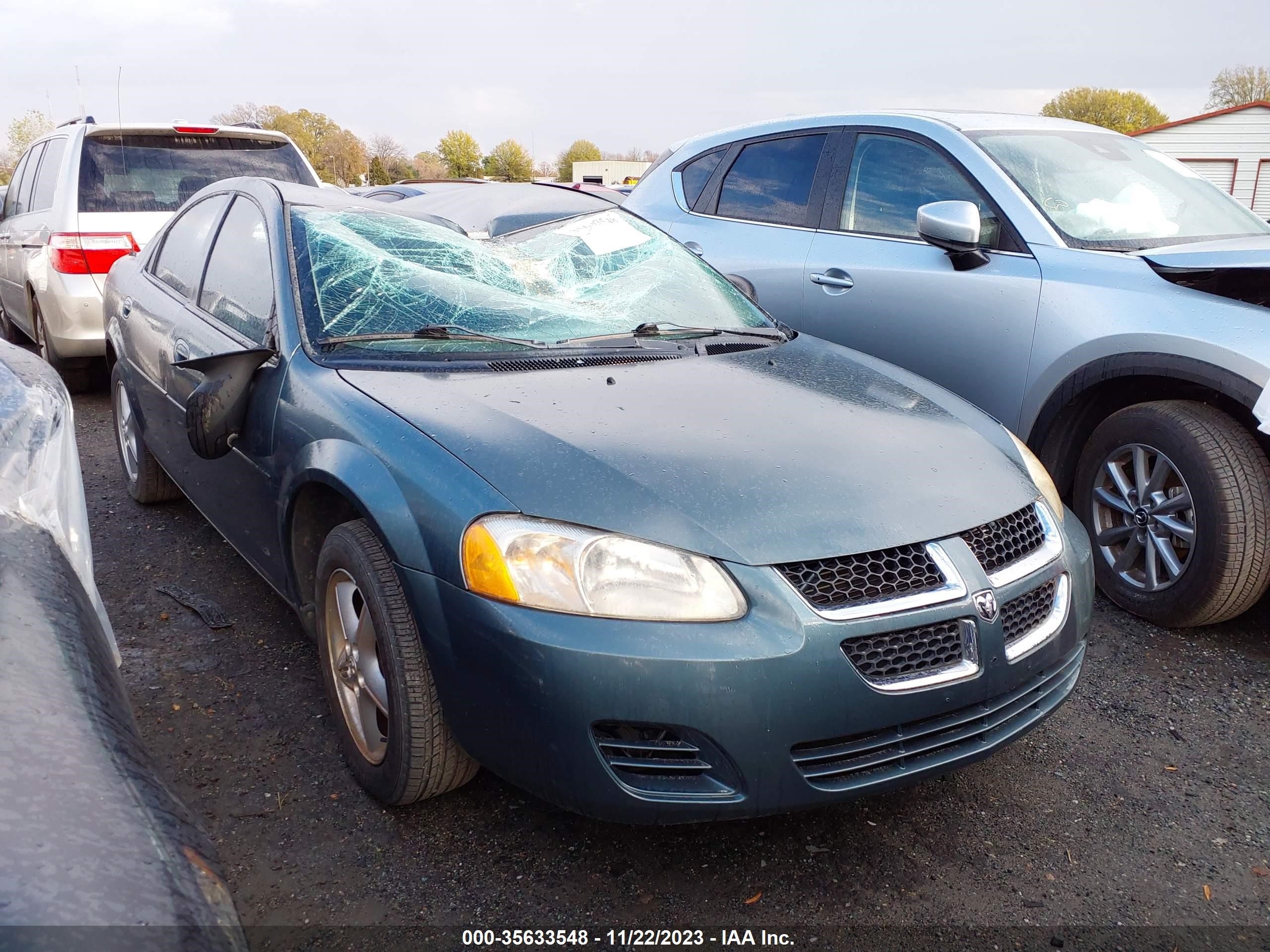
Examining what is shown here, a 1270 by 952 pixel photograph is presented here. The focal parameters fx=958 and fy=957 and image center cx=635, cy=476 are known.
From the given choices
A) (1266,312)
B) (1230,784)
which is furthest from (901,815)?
(1266,312)

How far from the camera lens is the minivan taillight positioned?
6.02 metres

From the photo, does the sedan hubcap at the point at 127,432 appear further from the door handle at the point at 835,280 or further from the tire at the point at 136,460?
the door handle at the point at 835,280

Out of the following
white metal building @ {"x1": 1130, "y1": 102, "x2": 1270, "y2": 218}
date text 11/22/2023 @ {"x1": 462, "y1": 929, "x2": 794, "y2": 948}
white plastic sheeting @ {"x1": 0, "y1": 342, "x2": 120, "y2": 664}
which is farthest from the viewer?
white metal building @ {"x1": 1130, "y1": 102, "x2": 1270, "y2": 218}

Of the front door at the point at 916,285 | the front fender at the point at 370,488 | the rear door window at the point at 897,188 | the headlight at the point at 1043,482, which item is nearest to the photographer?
the front fender at the point at 370,488

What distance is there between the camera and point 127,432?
447cm

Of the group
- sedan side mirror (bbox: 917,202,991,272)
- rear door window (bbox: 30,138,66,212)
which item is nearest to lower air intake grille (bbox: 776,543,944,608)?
sedan side mirror (bbox: 917,202,991,272)

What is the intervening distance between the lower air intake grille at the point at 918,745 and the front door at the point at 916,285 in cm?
187

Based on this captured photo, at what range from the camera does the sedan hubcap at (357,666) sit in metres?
2.30

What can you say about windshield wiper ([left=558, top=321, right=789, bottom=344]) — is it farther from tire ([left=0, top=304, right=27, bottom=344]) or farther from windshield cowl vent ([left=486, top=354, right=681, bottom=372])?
tire ([left=0, top=304, right=27, bottom=344])

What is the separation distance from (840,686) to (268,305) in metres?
2.03

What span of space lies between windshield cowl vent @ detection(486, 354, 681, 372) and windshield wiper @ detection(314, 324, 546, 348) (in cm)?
10

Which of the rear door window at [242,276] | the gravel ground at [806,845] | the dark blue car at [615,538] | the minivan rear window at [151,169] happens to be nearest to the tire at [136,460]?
the rear door window at [242,276]

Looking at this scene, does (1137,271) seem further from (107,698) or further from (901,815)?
(107,698)

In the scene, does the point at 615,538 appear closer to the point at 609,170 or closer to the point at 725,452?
the point at 725,452
